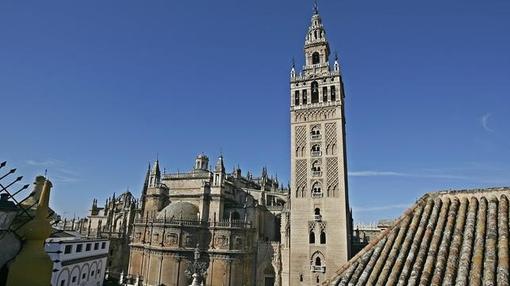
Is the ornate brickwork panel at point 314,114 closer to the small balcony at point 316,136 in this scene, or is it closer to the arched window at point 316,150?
the small balcony at point 316,136

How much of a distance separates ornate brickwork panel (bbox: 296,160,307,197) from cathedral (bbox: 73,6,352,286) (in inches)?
4.2

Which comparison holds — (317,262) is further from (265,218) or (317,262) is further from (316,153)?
(265,218)

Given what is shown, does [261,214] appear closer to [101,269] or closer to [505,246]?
[101,269]

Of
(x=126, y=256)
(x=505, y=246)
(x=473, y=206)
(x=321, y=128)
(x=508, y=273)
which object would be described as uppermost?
(x=321, y=128)

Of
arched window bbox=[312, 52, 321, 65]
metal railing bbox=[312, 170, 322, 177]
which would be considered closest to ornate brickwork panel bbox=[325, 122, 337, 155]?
metal railing bbox=[312, 170, 322, 177]

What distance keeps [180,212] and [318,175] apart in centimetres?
1792

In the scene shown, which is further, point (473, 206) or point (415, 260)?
point (473, 206)

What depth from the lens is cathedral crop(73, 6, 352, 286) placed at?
98.4ft

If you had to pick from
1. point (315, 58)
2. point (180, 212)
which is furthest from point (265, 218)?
point (315, 58)

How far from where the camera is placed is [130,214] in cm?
4719

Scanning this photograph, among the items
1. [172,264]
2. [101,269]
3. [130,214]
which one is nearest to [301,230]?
[172,264]

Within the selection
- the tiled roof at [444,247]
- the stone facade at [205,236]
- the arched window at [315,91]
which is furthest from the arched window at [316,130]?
the tiled roof at [444,247]

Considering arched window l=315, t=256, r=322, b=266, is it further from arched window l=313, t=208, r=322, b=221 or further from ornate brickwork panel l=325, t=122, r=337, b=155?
ornate brickwork panel l=325, t=122, r=337, b=155

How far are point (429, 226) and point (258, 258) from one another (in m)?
31.1
